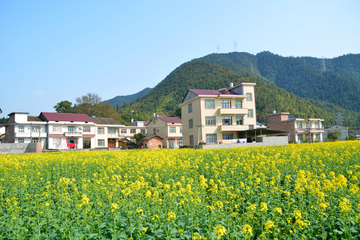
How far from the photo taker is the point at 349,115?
10050cm

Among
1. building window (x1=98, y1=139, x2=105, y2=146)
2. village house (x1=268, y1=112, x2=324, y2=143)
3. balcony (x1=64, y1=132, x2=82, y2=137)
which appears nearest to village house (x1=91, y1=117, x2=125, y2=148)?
building window (x1=98, y1=139, x2=105, y2=146)

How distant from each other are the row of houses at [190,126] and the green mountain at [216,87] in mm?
26682

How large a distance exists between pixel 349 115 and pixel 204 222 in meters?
121

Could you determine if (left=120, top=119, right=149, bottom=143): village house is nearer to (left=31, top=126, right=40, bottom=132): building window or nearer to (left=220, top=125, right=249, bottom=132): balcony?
(left=31, top=126, right=40, bottom=132): building window

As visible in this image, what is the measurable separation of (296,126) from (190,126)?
26360mm

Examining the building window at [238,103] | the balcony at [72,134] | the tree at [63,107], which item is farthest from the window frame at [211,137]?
the tree at [63,107]

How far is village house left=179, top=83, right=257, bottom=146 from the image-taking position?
34281mm

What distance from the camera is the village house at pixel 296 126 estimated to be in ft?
160

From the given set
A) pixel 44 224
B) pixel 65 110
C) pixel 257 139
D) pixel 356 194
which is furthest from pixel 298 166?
pixel 65 110

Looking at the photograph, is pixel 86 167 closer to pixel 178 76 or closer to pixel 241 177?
pixel 241 177

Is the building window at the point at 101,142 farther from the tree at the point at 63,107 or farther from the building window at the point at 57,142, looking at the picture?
the tree at the point at 63,107

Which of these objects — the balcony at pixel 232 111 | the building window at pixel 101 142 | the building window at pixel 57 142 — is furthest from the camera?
the building window at pixel 101 142

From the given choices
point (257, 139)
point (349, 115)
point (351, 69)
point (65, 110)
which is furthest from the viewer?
point (351, 69)

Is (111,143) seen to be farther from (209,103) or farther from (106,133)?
(209,103)
